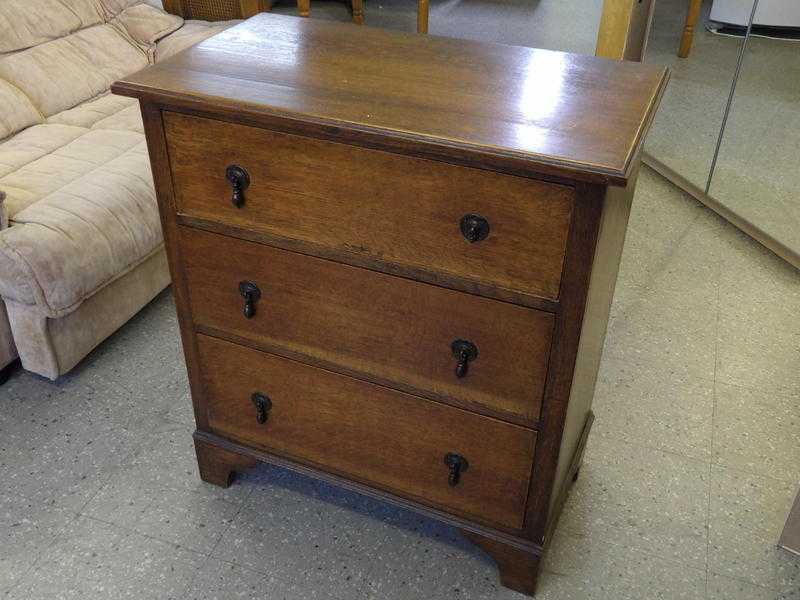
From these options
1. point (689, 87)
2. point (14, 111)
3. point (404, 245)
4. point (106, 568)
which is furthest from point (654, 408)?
point (14, 111)

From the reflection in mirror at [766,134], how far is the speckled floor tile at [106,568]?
80.7 inches

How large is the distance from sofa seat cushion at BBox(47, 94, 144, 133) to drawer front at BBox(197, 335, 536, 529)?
119cm

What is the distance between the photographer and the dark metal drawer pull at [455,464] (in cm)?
136

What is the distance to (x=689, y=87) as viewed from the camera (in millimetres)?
2936

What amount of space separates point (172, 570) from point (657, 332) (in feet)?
4.64

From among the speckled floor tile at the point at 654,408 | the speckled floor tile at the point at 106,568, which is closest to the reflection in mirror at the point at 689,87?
the speckled floor tile at the point at 654,408

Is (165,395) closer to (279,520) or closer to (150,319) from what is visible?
(150,319)

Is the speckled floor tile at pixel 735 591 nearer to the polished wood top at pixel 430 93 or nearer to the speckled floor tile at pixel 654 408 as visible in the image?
Result: the speckled floor tile at pixel 654 408

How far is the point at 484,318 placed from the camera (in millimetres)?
1177

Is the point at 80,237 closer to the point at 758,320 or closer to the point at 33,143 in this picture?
the point at 33,143

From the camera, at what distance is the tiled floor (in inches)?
58.8

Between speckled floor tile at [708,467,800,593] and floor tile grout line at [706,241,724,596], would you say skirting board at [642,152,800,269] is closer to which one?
floor tile grout line at [706,241,724,596]

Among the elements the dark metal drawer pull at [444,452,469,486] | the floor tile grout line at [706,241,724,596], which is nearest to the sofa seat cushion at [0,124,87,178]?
the dark metal drawer pull at [444,452,469,486]

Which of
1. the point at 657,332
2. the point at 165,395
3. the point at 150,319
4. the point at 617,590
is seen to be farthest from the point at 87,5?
the point at 617,590
